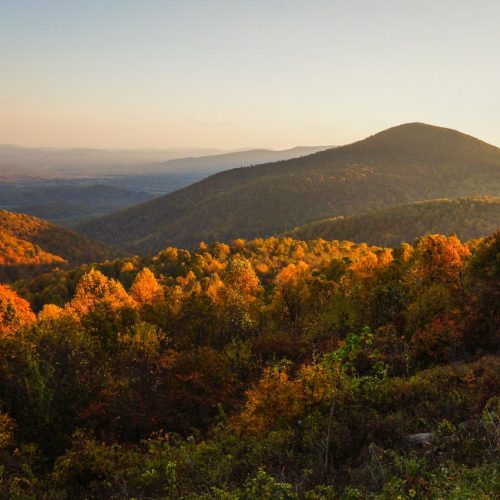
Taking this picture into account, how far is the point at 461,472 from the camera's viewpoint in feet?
49.2

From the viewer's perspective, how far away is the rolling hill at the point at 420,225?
7047 inches

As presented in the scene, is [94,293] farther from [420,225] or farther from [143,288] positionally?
[420,225]

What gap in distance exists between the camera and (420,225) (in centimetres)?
18700

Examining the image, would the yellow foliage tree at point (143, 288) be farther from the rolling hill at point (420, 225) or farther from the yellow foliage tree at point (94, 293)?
the rolling hill at point (420, 225)

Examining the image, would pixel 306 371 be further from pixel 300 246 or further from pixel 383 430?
pixel 300 246

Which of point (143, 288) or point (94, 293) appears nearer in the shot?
point (94, 293)

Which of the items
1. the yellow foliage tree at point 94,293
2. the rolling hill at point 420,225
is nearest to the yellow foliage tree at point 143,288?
the yellow foliage tree at point 94,293

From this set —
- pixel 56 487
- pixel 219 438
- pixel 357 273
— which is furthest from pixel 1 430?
pixel 357 273

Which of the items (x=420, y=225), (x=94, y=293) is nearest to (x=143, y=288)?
(x=94, y=293)

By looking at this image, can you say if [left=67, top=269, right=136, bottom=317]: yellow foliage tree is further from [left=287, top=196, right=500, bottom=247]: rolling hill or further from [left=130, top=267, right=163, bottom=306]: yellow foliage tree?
[left=287, top=196, right=500, bottom=247]: rolling hill

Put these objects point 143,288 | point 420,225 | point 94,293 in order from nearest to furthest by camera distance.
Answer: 1. point 94,293
2. point 143,288
3. point 420,225

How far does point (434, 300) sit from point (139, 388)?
2639 centimetres

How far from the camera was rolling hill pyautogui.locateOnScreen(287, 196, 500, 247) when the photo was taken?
587 ft

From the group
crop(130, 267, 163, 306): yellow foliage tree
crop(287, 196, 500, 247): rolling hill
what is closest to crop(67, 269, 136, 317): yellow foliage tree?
crop(130, 267, 163, 306): yellow foliage tree
